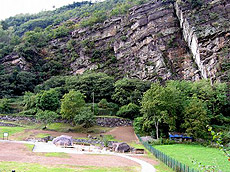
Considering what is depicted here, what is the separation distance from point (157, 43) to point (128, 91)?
21688 millimetres

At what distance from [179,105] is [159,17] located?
4047 cm

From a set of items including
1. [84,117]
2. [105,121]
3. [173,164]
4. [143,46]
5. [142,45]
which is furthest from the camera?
[142,45]

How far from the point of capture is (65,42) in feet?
273

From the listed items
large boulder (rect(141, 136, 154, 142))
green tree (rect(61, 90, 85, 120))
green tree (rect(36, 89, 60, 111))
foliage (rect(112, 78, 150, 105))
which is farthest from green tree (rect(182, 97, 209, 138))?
green tree (rect(36, 89, 60, 111))

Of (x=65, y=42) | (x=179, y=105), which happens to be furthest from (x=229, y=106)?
(x=65, y=42)

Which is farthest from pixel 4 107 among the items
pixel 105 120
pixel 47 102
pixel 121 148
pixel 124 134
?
pixel 121 148

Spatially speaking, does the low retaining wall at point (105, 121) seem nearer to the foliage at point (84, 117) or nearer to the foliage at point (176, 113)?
the foliage at point (84, 117)

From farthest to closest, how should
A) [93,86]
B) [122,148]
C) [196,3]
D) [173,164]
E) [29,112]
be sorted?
1. [196,3]
2. [93,86]
3. [29,112]
4. [122,148]
5. [173,164]

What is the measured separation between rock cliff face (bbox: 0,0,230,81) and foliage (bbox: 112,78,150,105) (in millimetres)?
7921

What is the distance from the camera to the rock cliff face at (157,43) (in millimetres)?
57531

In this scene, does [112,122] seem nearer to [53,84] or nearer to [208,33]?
[53,84]

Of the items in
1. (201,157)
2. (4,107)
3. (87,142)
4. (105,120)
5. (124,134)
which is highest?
(4,107)

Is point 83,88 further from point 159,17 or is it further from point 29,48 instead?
point 159,17

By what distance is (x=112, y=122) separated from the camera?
46.5 meters
